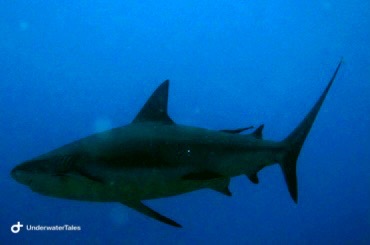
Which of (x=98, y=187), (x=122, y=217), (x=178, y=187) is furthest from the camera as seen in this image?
(x=122, y=217)

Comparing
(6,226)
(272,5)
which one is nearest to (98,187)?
(6,226)

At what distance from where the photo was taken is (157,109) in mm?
4594

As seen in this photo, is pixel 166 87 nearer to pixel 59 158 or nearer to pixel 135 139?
pixel 135 139

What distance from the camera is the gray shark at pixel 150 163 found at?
3.49m

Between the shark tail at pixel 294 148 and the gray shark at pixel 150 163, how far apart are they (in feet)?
0.04

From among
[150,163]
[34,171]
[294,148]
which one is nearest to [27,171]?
[34,171]

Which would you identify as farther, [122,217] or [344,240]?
[344,240]

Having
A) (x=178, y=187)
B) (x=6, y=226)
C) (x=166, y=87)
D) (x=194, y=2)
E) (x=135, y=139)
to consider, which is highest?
(x=194, y=2)

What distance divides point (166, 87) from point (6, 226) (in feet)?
136

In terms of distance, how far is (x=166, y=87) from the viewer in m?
4.75

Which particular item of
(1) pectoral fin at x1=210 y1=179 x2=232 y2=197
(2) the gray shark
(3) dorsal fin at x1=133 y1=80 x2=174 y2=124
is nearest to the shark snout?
(2) the gray shark

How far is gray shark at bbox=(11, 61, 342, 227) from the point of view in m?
3.49

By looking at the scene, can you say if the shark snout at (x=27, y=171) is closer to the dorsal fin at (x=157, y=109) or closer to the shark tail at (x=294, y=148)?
the dorsal fin at (x=157, y=109)

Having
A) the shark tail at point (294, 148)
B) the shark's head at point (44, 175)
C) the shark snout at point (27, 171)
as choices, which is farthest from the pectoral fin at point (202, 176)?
the shark snout at point (27, 171)
